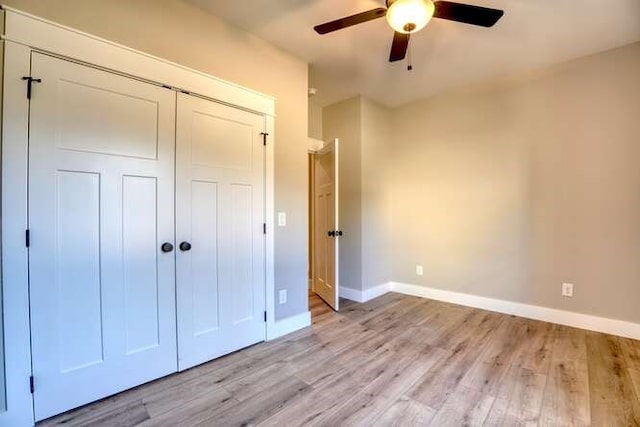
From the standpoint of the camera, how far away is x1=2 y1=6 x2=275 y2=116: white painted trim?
5.10 ft

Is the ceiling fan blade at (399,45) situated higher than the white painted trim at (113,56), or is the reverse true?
the ceiling fan blade at (399,45)

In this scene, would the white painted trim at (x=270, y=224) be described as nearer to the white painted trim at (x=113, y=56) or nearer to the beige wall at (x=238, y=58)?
the beige wall at (x=238, y=58)

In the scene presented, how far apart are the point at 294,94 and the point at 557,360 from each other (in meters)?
3.17

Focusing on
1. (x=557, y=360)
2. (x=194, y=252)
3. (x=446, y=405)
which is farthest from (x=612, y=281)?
(x=194, y=252)

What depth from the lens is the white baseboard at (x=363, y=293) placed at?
12.5 feet

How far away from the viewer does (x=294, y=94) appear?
292 centimetres

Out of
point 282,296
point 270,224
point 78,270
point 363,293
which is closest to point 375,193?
point 363,293

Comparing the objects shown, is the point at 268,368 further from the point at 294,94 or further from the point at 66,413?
the point at 294,94

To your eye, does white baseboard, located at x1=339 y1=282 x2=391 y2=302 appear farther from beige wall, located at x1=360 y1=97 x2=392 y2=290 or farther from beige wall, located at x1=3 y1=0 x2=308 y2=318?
beige wall, located at x1=3 y1=0 x2=308 y2=318

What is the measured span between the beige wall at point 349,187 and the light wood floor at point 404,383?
3.53 feet

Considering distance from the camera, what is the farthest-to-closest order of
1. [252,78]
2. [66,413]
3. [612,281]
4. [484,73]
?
[484,73] < [612,281] < [252,78] < [66,413]

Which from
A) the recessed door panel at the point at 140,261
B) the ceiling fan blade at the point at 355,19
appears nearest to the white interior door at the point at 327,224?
the ceiling fan blade at the point at 355,19

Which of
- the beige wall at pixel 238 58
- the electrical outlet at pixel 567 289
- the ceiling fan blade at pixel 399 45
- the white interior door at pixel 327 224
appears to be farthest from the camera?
the white interior door at pixel 327 224

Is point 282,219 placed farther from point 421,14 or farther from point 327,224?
point 421,14
